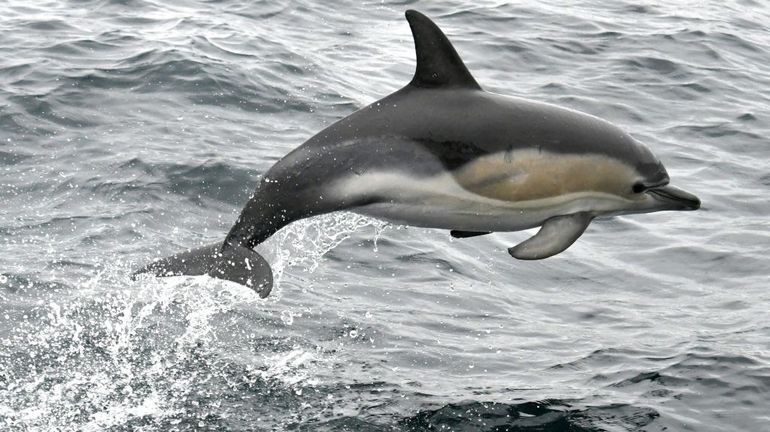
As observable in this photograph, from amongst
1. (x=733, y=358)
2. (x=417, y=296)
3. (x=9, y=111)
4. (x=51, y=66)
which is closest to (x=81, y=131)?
(x=9, y=111)

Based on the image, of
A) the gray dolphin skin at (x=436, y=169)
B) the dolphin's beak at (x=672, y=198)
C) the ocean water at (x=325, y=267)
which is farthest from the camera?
the ocean water at (x=325, y=267)

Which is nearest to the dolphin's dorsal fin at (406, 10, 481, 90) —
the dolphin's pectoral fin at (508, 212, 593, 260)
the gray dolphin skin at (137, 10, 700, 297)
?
the gray dolphin skin at (137, 10, 700, 297)

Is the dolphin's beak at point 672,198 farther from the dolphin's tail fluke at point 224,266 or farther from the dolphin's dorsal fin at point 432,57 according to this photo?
the dolphin's tail fluke at point 224,266

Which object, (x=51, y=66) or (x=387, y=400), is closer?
(x=387, y=400)

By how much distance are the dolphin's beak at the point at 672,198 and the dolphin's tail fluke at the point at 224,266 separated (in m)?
2.45

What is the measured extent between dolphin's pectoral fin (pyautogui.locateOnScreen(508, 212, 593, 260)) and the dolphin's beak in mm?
660

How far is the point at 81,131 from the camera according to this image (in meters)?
12.7

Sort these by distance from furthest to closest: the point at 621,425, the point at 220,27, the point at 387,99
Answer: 1. the point at 220,27
2. the point at 621,425
3. the point at 387,99

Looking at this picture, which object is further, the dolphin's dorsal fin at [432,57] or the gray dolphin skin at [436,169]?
the dolphin's dorsal fin at [432,57]

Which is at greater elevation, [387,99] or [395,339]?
[387,99]

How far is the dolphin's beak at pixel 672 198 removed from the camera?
7.20 metres

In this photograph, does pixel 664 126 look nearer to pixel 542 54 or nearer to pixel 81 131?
pixel 542 54

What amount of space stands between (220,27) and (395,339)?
9.61m

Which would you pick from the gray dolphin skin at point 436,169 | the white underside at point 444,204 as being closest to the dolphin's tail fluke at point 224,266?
the gray dolphin skin at point 436,169
